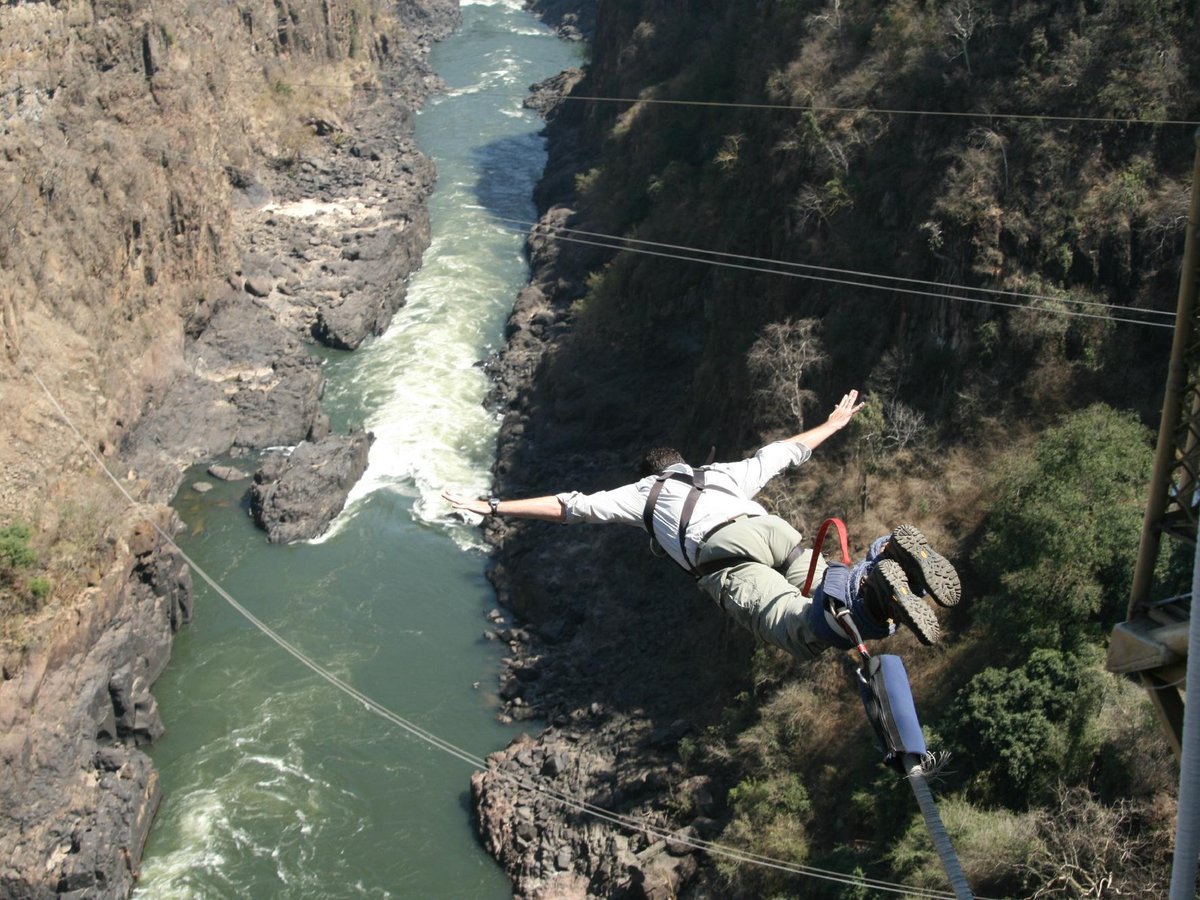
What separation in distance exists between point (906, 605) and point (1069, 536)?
14793mm

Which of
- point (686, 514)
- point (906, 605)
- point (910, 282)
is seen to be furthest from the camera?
point (910, 282)

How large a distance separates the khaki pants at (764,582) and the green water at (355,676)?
54.7 ft

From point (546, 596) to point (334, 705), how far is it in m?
5.40

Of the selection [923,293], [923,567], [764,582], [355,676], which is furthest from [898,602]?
[355,676]

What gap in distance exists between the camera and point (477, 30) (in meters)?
81.1

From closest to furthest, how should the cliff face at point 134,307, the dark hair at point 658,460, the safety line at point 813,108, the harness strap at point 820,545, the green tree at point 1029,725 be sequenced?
the harness strap at point 820,545
the dark hair at point 658,460
the green tree at point 1029,725
the cliff face at point 134,307
the safety line at point 813,108

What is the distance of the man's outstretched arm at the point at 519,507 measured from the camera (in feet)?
23.5

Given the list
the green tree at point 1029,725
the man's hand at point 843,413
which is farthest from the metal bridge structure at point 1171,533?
the green tree at point 1029,725

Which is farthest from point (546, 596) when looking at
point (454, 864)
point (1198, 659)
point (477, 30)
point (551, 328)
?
point (477, 30)

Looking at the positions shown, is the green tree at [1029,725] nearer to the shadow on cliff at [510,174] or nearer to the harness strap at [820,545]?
the harness strap at [820,545]

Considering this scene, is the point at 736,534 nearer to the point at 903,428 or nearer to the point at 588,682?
the point at 903,428

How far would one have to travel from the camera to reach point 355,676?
87.7ft

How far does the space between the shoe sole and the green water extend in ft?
60.3

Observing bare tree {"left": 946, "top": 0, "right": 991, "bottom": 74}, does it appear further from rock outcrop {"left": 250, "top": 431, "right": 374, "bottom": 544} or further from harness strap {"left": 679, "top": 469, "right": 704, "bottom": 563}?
harness strap {"left": 679, "top": 469, "right": 704, "bottom": 563}
